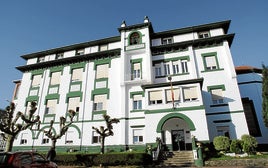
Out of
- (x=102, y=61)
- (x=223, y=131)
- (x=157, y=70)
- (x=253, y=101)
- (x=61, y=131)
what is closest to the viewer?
(x=61, y=131)

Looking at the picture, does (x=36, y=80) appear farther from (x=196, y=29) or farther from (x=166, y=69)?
(x=196, y=29)

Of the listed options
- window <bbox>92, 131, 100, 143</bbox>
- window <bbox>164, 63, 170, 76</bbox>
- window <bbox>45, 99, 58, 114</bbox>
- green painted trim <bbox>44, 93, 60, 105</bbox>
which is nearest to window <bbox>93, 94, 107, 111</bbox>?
window <bbox>92, 131, 100, 143</bbox>

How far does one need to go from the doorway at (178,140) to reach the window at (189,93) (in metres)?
3.55

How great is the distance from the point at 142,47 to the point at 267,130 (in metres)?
16.9

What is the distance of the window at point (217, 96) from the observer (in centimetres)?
1889

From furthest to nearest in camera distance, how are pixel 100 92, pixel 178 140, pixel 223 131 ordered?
pixel 100 92
pixel 178 140
pixel 223 131

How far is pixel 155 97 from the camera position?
19.0 m

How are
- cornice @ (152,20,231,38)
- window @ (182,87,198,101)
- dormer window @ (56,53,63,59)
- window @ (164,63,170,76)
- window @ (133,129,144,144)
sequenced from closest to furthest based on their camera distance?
window @ (182,87,198,101)
window @ (133,129,144,144)
window @ (164,63,170,76)
cornice @ (152,20,231,38)
dormer window @ (56,53,63,59)

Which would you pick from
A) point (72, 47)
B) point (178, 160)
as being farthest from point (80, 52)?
point (178, 160)

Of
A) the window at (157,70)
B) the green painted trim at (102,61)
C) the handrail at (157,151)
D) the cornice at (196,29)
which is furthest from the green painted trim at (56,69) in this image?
the handrail at (157,151)

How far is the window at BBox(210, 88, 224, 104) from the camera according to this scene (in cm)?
1889

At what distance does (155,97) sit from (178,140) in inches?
199

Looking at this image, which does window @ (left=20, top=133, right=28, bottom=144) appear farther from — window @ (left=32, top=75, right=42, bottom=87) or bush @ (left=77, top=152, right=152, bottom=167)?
bush @ (left=77, top=152, right=152, bottom=167)

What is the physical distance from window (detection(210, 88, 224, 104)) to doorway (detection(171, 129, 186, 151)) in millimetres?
4939
